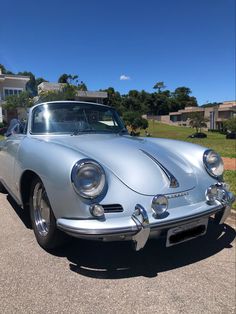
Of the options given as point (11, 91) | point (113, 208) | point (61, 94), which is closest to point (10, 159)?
point (113, 208)

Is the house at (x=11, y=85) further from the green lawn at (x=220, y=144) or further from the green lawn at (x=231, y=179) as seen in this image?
the green lawn at (x=231, y=179)

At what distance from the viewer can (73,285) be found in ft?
8.45

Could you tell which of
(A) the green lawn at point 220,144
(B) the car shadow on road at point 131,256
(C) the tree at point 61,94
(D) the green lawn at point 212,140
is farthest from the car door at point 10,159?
(C) the tree at point 61,94

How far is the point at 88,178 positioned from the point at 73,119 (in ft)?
5.30

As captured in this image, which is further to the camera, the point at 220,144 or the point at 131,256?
the point at 220,144

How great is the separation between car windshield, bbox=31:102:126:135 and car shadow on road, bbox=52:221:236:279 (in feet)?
4.48

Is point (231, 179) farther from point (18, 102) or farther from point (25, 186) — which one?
point (18, 102)

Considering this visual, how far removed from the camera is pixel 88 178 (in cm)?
260

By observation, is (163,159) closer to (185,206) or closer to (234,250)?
(185,206)

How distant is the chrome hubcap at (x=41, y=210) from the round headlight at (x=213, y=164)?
1667mm

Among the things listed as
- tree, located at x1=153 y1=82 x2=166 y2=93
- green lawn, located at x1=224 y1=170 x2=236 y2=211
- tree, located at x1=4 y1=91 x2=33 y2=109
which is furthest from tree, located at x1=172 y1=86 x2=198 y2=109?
green lawn, located at x1=224 y1=170 x2=236 y2=211

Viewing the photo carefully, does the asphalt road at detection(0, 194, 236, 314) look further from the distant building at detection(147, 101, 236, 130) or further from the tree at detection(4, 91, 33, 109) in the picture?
the distant building at detection(147, 101, 236, 130)

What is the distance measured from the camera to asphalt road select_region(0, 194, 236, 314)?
2.34 meters

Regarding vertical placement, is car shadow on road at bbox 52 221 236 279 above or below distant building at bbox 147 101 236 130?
below
